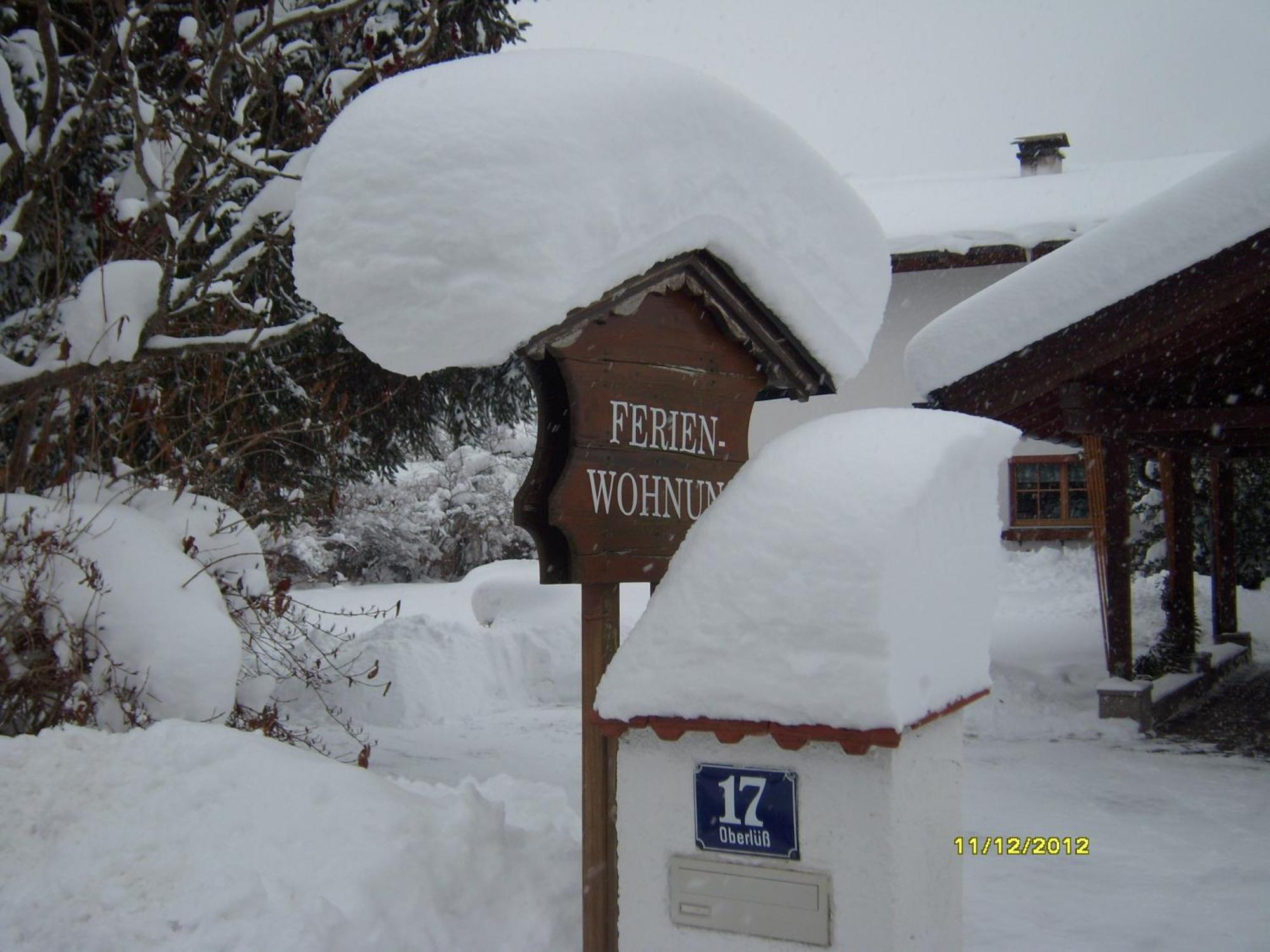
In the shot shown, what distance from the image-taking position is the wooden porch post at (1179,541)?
9547 millimetres

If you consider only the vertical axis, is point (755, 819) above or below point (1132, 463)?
below

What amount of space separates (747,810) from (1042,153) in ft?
56.5

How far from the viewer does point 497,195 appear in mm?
2430

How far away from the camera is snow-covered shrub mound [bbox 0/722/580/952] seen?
9.46 feet

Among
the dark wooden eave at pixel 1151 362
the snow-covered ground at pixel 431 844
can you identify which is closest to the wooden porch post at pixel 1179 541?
the dark wooden eave at pixel 1151 362

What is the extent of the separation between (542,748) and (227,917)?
426cm

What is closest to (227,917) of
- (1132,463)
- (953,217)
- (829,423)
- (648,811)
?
(648,811)

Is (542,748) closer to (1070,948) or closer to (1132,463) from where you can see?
(1070,948)

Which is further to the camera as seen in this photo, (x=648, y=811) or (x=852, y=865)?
(x=648, y=811)

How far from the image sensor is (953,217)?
573 inches

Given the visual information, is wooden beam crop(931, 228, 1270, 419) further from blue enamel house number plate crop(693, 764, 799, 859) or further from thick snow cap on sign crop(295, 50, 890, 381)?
blue enamel house number plate crop(693, 764, 799, 859)

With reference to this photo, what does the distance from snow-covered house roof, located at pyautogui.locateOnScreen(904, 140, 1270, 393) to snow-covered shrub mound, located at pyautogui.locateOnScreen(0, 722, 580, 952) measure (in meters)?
4.98
